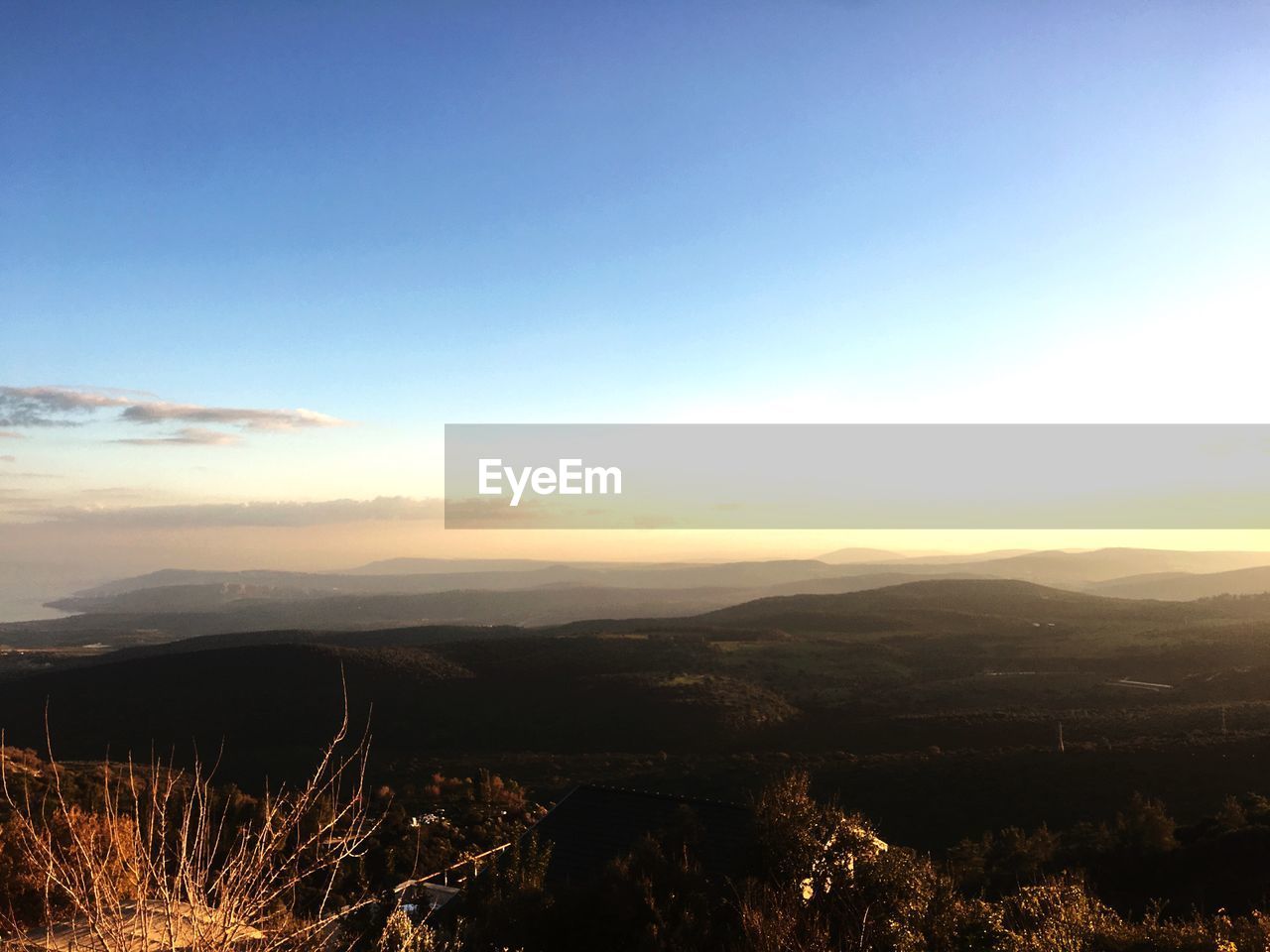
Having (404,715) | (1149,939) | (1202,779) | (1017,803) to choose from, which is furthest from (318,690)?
(1149,939)

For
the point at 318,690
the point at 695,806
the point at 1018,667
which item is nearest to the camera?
the point at 695,806

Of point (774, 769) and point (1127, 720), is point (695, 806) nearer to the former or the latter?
point (774, 769)

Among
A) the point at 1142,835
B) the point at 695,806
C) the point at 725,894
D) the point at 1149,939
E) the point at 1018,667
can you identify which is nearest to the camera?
the point at 1149,939

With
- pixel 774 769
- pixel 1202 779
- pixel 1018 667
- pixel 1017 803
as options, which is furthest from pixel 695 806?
pixel 1018 667

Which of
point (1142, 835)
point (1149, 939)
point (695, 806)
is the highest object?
point (1149, 939)

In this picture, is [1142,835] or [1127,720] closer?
[1142,835]

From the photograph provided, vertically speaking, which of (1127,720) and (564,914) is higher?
(564,914)

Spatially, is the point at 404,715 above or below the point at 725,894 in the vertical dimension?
below

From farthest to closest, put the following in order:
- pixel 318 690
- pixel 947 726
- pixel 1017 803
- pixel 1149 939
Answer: pixel 318 690 → pixel 947 726 → pixel 1017 803 → pixel 1149 939

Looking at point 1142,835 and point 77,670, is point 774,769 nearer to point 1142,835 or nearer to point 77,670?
point 1142,835
